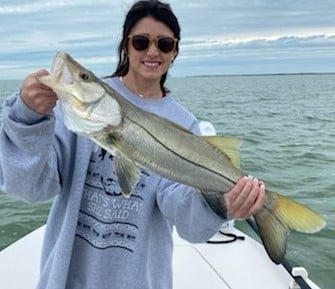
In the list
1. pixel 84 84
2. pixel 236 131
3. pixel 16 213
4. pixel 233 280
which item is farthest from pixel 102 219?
pixel 236 131

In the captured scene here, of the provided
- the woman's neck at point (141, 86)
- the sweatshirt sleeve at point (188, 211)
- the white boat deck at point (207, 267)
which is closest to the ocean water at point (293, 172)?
the woman's neck at point (141, 86)

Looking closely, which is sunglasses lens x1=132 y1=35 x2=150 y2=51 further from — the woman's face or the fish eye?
the fish eye

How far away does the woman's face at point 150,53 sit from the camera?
246cm

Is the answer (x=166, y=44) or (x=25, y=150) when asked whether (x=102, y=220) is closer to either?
(x=25, y=150)

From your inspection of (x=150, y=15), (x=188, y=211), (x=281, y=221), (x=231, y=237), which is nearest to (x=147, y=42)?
(x=150, y=15)

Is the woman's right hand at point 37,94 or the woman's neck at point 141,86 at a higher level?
the woman's neck at point 141,86

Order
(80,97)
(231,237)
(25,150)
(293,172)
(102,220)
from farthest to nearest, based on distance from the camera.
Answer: (293,172), (231,237), (102,220), (25,150), (80,97)

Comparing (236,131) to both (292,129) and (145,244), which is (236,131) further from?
(145,244)

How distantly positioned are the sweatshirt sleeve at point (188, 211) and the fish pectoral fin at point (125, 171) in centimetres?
40

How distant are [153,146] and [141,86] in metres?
0.68

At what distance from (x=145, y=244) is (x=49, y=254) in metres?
0.43

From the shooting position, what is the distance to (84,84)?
1.87 meters

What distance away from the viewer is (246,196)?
208cm

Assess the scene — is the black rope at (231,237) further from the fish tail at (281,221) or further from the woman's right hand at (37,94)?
the woman's right hand at (37,94)
